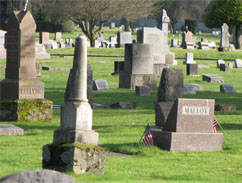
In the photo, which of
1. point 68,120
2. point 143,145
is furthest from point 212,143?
point 68,120

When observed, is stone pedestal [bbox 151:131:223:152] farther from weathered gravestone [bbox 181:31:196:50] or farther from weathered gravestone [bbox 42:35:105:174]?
weathered gravestone [bbox 181:31:196:50]

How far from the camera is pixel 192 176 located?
10.8 meters

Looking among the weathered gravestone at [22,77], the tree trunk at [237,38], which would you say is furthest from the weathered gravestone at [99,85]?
the tree trunk at [237,38]

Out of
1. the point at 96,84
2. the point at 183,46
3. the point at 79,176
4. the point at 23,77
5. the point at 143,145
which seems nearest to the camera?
the point at 79,176

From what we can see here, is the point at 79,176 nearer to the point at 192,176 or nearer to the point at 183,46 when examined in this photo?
the point at 192,176

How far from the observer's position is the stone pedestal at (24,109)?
18609 mm

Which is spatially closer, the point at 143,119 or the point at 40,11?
the point at 143,119

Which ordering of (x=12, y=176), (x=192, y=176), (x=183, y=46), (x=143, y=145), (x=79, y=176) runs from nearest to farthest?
(x=12, y=176), (x=79, y=176), (x=192, y=176), (x=143, y=145), (x=183, y=46)

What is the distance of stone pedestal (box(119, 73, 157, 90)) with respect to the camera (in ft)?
99.9

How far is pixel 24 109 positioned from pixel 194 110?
20.6 feet

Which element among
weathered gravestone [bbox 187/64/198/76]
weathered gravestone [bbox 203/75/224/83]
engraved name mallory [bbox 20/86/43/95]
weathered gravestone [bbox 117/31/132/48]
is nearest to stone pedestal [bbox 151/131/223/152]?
engraved name mallory [bbox 20/86/43/95]

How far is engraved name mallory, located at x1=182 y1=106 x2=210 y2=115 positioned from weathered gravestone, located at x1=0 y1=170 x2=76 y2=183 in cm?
650

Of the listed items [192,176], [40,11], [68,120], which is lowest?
[192,176]

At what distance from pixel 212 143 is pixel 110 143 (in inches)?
78.3
